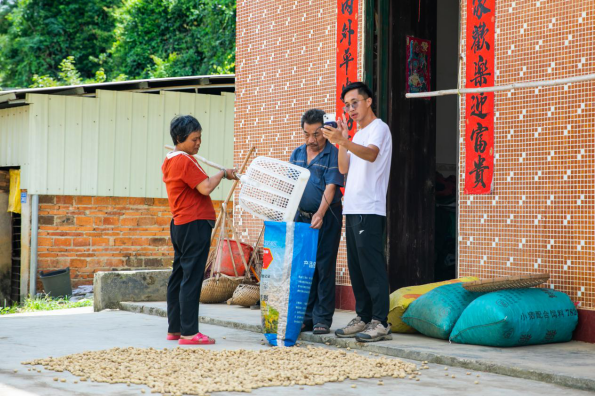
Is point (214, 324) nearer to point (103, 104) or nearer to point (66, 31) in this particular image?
point (103, 104)

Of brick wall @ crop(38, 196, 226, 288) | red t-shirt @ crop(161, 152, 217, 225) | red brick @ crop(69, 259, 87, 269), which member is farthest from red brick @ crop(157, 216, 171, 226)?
red t-shirt @ crop(161, 152, 217, 225)

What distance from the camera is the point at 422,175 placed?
847 cm

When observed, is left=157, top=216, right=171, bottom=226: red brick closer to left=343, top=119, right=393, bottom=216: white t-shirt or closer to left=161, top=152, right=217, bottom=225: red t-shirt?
left=161, top=152, right=217, bottom=225: red t-shirt

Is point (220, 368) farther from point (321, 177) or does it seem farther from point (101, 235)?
point (101, 235)

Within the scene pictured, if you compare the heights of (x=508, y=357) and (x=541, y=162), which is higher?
(x=541, y=162)

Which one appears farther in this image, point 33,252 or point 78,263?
point 78,263

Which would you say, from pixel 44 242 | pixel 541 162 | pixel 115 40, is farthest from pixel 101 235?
pixel 115 40

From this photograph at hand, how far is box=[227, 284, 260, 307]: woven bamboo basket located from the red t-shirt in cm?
218

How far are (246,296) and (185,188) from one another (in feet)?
7.95

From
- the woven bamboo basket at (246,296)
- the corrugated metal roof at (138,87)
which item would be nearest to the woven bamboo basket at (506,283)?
the woven bamboo basket at (246,296)

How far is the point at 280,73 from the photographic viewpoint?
886 centimetres

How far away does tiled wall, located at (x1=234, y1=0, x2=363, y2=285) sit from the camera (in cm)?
832

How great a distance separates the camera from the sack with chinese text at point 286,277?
5820 millimetres

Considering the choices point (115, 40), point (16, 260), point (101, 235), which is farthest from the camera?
point (115, 40)
